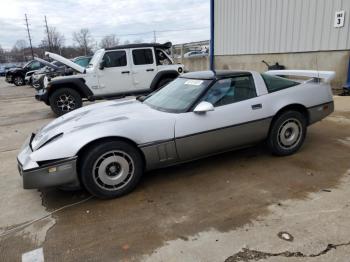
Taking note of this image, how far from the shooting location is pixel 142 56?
919cm

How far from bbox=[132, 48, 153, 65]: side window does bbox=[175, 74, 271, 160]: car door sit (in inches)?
219

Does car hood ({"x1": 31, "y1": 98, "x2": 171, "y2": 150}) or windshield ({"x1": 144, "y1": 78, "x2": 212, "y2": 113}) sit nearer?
car hood ({"x1": 31, "y1": 98, "x2": 171, "y2": 150})

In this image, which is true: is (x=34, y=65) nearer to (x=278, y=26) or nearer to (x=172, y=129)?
(x=278, y=26)

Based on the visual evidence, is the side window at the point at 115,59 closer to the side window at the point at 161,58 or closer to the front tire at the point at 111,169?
the side window at the point at 161,58

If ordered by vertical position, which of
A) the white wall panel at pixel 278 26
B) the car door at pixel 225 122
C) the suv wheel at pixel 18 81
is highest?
the white wall panel at pixel 278 26

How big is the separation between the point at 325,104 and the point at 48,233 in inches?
163

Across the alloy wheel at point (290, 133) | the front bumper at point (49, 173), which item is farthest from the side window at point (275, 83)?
the front bumper at point (49, 173)

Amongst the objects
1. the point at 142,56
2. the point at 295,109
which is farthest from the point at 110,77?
the point at 295,109

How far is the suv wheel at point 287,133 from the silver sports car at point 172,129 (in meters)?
0.01

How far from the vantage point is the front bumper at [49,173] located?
307 centimetres

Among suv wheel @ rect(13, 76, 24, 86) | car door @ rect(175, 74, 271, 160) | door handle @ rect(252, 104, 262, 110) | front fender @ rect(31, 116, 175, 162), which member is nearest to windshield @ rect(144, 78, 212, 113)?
car door @ rect(175, 74, 271, 160)

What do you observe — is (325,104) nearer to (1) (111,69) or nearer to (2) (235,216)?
(2) (235,216)

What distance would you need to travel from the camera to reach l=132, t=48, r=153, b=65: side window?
9.08 meters

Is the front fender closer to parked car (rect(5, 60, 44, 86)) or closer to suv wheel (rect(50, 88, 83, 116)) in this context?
suv wheel (rect(50, 88, 83, 116))
